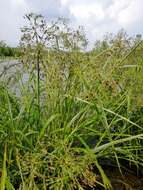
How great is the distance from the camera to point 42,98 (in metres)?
2.93

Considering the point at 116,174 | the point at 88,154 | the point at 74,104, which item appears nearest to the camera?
the point at 88,154

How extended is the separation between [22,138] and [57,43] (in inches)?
25.2

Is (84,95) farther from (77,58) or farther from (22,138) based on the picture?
(22,138)

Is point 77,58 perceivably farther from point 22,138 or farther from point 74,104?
point 22,138

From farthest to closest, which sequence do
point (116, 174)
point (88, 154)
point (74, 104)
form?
point (116, 174)
point (74, 104)
point (88, 154)

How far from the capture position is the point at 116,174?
337cm

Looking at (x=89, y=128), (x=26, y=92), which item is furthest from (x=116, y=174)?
(x=26, y=92)

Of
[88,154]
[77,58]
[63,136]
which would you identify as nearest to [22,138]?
[63,136]

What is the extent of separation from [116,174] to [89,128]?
0.79 metres

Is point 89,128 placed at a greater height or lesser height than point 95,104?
lesser

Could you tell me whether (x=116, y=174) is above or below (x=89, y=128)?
below

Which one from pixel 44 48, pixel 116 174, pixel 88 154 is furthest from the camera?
pixel 116 174

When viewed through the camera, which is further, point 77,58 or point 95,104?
point 77,58

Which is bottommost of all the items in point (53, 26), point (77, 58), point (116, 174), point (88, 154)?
point (116, 174)
